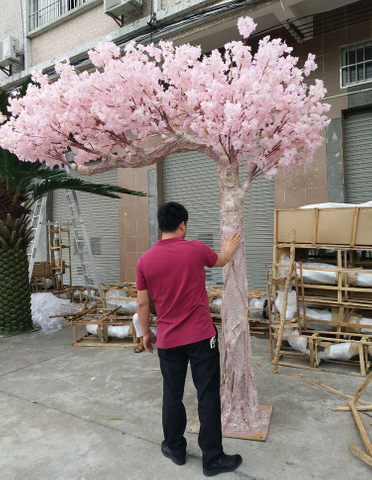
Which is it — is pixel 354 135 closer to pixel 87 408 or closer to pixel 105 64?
pixel 105 64

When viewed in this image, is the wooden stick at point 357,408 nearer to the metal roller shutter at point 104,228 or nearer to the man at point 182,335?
the man at point 182,335

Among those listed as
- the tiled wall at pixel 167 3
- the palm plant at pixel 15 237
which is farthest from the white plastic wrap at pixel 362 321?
the tiled wall at pixel 167 3

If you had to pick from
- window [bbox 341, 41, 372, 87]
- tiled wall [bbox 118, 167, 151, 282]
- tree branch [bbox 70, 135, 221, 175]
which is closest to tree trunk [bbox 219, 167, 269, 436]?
tree branch [bbox 70, 135, 221, 175]

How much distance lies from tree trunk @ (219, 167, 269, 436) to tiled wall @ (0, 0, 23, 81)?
11.2 m

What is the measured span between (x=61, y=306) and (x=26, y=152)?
543 centimetres

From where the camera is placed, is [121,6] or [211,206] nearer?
[121,6]

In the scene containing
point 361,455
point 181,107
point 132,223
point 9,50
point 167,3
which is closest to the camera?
point 361,455

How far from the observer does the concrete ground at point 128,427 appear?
2754 millimetres

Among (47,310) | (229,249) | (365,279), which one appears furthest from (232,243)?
(47,310)

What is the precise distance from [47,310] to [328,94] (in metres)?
7.22

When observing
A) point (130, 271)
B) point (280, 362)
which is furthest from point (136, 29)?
point (280, 362)

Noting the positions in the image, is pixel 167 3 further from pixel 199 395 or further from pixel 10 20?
pixel 199 395

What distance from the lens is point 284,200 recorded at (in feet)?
25.3

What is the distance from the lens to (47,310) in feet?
26.3
